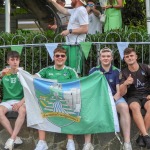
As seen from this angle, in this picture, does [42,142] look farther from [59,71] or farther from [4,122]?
[59,71]

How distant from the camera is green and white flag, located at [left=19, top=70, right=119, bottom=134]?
24.7ft

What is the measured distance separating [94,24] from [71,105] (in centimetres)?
347

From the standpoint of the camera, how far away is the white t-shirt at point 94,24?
10.6 m

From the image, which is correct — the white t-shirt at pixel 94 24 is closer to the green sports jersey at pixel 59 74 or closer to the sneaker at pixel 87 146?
the green sports jersey at pixel 59 74

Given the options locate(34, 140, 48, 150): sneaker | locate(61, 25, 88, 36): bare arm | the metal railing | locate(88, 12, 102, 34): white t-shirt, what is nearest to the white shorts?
locate(34, 140, 48, 150): sneaker

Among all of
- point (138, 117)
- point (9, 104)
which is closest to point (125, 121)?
point (138, 117)

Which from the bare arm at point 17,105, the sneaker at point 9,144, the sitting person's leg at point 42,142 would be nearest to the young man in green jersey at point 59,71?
the bare arm at point 17,105

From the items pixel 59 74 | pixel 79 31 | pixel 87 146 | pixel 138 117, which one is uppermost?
pixel 79 31

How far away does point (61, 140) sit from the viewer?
8.05m

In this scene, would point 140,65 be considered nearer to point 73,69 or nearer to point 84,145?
point 73,69

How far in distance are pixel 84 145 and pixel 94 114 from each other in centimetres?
52

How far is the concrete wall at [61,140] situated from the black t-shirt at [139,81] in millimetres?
542

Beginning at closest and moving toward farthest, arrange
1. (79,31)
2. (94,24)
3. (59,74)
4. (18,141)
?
(18,141)
(59,74)
(79,31)
(94,24)

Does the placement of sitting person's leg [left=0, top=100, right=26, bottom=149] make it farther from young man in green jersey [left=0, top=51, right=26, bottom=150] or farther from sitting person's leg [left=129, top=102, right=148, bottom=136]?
sitting person's leg [left=129, top=102, right=148, bottom=136]
